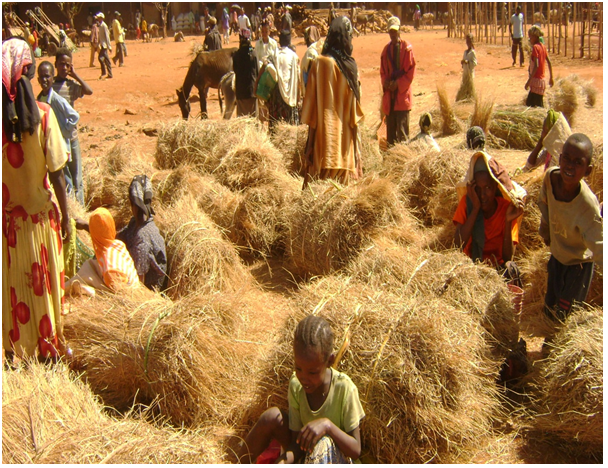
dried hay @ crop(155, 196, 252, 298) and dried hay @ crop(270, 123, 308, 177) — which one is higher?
dried hay @ crop(270, 123, 308, 177)

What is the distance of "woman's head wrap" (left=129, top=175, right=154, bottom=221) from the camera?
4188mm

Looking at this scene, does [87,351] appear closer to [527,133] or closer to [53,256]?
[53,256]

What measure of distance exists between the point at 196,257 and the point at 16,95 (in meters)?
1.69

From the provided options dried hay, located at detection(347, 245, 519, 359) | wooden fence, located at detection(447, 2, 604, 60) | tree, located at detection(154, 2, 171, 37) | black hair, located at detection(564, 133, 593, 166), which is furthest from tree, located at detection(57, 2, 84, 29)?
black hair, located at detection(564, 133, 593, 166)

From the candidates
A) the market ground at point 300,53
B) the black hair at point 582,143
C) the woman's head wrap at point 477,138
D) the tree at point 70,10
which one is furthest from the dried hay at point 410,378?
the tree at point 70,10

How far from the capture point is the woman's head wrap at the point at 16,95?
3.22m

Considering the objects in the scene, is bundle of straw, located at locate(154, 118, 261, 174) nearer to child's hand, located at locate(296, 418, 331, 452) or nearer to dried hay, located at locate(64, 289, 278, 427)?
dried hay, located at locate(64, 289, 278, 427)

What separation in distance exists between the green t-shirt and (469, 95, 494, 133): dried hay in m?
7.08

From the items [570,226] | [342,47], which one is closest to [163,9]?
[342,47]

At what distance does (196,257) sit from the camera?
4441 mm

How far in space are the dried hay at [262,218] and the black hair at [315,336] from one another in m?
2.73

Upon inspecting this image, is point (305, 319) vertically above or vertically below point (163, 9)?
below

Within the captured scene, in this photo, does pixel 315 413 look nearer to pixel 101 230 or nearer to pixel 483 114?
pixel 101 230

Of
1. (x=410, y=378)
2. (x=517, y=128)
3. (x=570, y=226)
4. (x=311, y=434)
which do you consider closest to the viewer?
(x=311, y=434)
